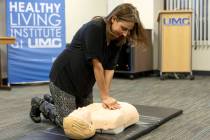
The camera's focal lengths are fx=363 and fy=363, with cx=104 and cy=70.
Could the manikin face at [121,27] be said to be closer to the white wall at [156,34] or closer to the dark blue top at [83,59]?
the dark blue top at [83,59]

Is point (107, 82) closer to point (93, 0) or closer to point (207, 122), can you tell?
point (207, 122)

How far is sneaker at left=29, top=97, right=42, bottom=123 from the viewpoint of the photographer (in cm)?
283

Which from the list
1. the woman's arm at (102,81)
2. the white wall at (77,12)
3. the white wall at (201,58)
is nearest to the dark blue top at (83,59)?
the woman's arm at (102,81)

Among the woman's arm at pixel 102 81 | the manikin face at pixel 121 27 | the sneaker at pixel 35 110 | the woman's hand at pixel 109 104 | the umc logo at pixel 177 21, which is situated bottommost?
the sneaker at pixel 35 110

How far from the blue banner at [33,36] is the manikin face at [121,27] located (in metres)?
2.86

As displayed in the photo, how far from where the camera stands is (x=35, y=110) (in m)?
2.88

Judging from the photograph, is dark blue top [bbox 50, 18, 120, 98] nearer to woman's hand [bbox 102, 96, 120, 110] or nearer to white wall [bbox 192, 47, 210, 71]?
woman's hand [bbox 102, 96, 120, 110]

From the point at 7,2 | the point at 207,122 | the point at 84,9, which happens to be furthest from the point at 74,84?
the point at 84,9

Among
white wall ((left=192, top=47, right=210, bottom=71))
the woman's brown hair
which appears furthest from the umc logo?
the woman's brown hair

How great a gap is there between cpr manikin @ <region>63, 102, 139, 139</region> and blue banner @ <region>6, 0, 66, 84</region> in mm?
2552

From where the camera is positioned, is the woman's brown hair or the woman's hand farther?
the woman's hand

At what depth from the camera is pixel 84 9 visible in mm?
5934

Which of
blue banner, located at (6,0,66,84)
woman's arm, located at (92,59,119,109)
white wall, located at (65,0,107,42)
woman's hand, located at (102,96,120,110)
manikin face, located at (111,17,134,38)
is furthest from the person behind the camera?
white wall, located at (65,0,107,42)

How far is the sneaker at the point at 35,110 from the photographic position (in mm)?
2832
